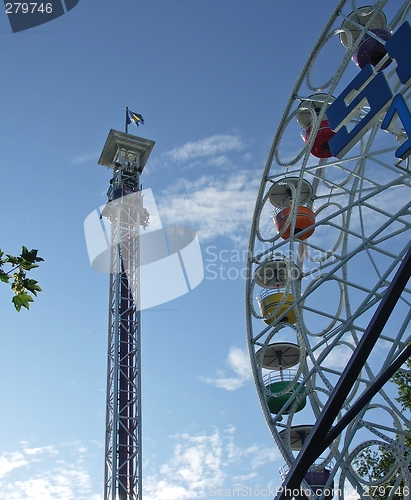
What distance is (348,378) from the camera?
6.56 m

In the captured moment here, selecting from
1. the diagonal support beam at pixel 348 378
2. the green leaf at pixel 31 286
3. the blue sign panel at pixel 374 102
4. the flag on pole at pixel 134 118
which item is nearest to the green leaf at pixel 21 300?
the green leaf at pixel 31 286

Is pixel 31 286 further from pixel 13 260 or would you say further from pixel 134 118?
pixel 134 118

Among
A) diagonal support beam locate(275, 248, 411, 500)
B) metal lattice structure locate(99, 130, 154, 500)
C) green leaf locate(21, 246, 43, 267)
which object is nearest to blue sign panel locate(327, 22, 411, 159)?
diagonal support beam locate(275, 248, 411, 500)

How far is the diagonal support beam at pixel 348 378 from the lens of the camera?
6562mm

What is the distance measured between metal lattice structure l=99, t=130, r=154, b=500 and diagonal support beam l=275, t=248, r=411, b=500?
2662cm

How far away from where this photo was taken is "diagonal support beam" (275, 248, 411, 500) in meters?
6.56

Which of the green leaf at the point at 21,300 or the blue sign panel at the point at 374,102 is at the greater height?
the blue sign panel at the point at 374,102

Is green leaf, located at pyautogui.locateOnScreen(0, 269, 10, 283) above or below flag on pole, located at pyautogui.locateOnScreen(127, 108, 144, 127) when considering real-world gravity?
below

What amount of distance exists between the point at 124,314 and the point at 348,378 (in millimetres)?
30843

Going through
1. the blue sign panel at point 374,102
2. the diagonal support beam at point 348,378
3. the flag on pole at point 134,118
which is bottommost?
the diagonal support beam at point 348,378

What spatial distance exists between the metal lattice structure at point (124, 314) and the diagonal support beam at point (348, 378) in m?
26.6

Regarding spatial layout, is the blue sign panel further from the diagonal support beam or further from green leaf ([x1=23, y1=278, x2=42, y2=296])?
green leaf ([x1=23, y1=278, x2=42, y2=296])

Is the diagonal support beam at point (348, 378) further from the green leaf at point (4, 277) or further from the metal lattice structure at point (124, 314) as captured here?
the metal lattice structure at point (124, 314)

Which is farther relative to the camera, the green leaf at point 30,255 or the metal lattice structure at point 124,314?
the metal lattice structure at point 124,314
